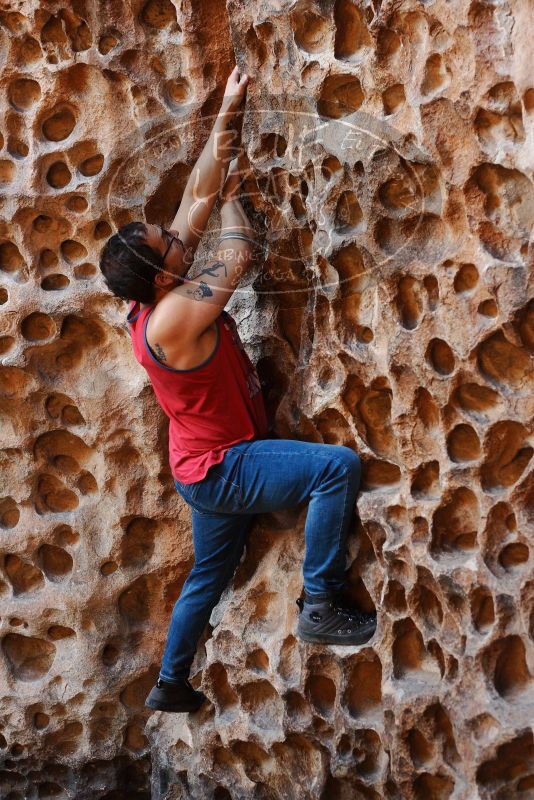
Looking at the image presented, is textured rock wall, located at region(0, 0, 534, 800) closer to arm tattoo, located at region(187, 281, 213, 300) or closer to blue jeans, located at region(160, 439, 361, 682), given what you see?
blue jeans, located at region(160, 439, 361, 682)

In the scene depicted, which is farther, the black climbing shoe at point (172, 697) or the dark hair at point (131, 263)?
the black climbing shoe at point (172, 697)

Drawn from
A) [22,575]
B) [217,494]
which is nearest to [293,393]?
[217,494]

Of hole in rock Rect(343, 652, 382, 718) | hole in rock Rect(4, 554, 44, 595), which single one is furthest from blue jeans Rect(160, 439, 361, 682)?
hole in rock Rect(4, 554, 44, 595)

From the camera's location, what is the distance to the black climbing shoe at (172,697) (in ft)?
11.3

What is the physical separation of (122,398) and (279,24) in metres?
1.32

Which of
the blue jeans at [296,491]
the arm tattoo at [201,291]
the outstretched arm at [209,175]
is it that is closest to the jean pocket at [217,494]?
the blue jeans at [296,491]

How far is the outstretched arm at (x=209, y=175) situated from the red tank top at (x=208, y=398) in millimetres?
295

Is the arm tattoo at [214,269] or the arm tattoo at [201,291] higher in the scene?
the arm tattoo at [214,269]

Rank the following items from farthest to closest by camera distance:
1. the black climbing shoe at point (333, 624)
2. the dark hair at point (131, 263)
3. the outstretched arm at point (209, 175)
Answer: the outstretched arm at point (209, 175) → the black climbing shoe at point (333, 624) → the dark hair at point (131, 263)

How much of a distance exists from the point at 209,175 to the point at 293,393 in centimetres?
72

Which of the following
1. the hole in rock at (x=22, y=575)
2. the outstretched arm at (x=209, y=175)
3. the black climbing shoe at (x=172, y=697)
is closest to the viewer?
the outstretched arm at (x=209, y=175)

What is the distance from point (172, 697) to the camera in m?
3.45

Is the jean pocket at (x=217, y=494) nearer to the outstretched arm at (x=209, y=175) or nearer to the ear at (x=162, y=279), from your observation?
the ear at (x=162, y=279)

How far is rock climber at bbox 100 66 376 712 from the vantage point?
297 cm
